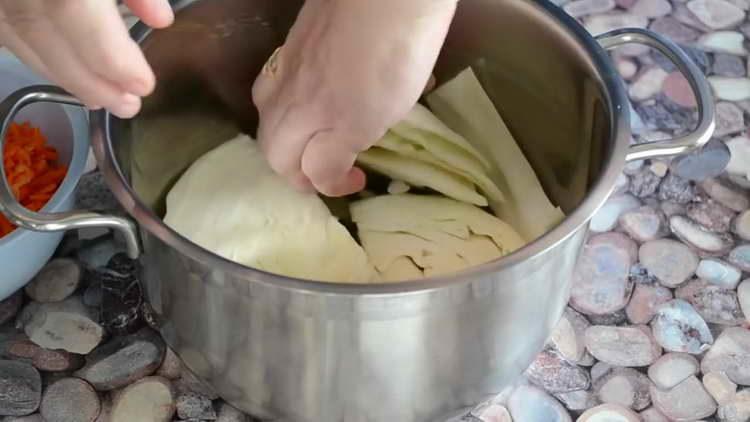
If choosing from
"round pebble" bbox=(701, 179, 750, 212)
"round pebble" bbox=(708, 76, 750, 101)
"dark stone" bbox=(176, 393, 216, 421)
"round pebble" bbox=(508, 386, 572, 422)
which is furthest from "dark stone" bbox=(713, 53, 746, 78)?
"dark stone" bbox=(176, 393, 216, 421)

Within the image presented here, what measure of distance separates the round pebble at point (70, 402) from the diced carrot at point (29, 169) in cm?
11

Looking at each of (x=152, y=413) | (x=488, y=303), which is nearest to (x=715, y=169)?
(x=488, y=303)

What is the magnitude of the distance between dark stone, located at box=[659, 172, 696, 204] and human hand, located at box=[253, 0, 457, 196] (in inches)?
10.0

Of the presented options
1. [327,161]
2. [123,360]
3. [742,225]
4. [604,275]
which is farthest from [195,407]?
[742,225]

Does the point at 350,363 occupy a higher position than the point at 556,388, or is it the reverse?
the point at 350,363

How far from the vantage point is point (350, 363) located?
486 mm

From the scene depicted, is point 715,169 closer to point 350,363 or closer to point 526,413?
point 526,413

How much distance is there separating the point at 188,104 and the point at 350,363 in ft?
0.81

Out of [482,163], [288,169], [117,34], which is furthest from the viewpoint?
[482,163]

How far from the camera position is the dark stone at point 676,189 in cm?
70

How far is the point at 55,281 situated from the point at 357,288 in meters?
0.29

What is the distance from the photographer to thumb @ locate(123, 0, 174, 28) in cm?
40

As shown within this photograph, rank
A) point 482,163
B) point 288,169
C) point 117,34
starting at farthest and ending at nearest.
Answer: point 482,163 → point 288,169 → point 117,34

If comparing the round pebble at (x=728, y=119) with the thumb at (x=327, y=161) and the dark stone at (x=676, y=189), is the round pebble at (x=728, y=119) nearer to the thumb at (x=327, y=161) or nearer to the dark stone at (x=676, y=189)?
the dark stone at (x=676, y=189)
